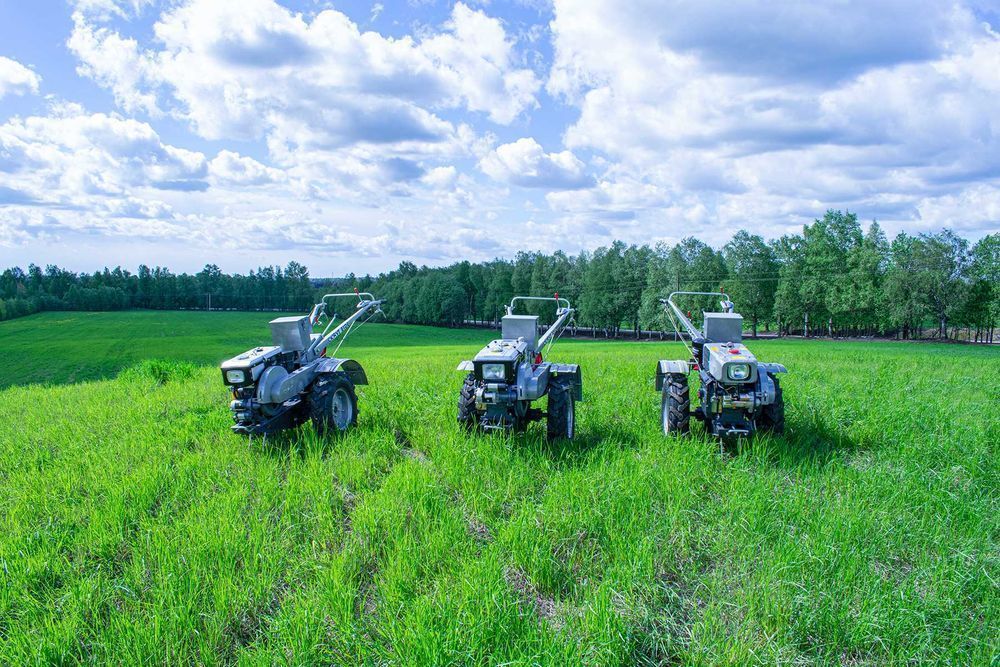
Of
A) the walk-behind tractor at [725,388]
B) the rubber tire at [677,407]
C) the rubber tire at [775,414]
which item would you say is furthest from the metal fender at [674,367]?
the rubber tire at [775,414]

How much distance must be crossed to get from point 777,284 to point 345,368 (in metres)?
57.3

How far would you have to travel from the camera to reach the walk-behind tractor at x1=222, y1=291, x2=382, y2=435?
22.9 feet

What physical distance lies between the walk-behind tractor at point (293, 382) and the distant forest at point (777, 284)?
43.1m

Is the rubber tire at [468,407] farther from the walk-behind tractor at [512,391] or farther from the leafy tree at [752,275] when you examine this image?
the leafy tree at [752,275]

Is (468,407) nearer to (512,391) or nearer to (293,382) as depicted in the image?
(512,391)

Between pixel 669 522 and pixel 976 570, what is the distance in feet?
7.01

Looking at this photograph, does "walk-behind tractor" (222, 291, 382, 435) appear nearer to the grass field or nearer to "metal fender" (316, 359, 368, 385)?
"metal fender" (316, 359, 368, 385)

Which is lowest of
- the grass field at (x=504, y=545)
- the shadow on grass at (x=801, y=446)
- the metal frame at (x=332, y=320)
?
the grass field at (x=504, y=545)

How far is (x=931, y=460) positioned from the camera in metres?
6.53

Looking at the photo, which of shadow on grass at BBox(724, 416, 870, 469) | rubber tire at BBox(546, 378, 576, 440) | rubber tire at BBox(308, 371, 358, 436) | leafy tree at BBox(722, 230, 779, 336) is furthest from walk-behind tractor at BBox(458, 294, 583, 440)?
leafy tree at BBox(722, 230, 779, 336)

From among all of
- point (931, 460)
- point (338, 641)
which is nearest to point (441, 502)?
point (338, 641)

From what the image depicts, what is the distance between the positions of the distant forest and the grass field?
143 feet

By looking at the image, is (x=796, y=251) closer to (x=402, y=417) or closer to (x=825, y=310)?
(x=825, y=310)

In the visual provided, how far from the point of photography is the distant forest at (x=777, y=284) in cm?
4869
